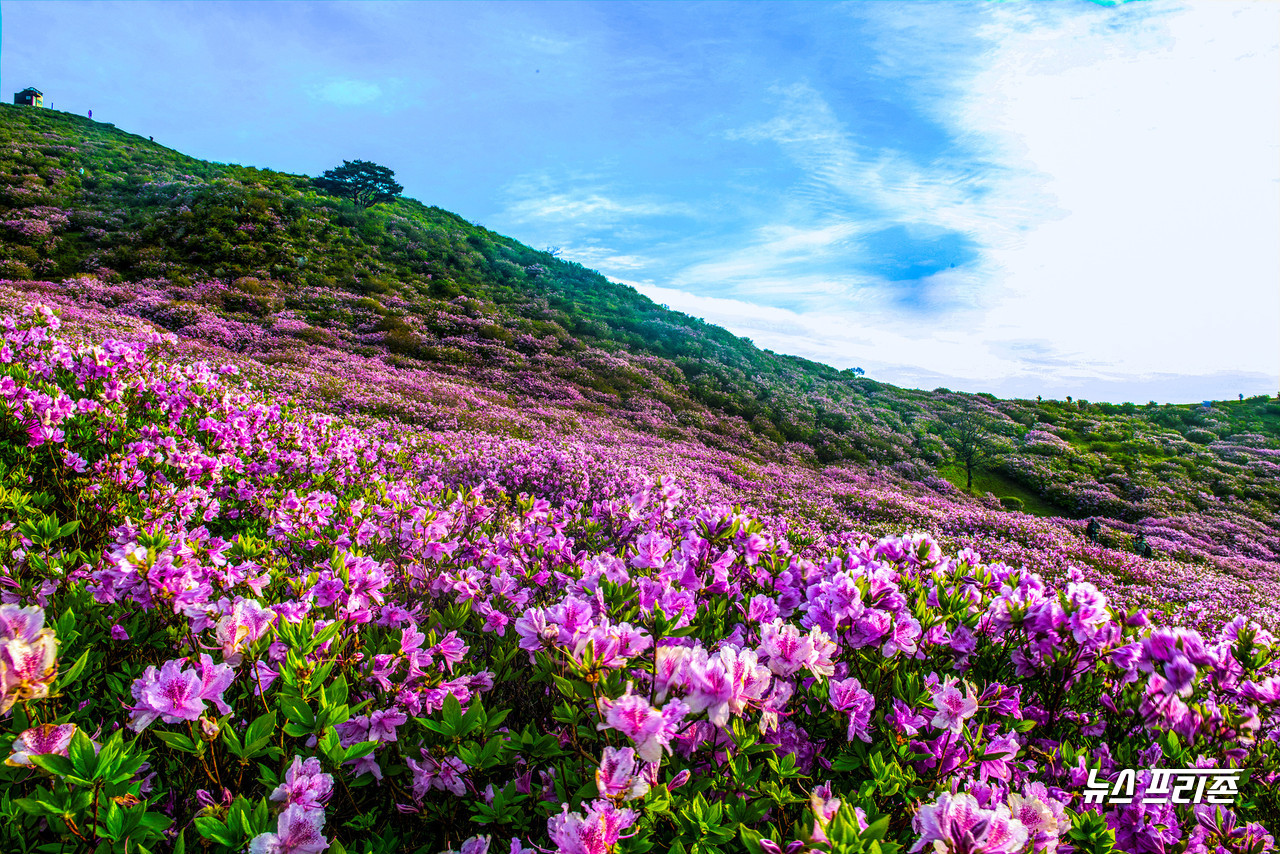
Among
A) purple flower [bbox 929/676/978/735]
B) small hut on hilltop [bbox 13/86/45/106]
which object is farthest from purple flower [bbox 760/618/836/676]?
small hut on hilltop [bbox 13/86/45/106]

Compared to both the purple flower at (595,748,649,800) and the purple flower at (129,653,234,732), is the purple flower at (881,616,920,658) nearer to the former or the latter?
the purple flower at (595,748,649,800)

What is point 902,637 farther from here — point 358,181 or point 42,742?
point 358,181

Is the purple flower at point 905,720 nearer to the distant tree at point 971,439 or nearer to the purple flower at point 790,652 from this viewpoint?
the purple flower at point 790,652

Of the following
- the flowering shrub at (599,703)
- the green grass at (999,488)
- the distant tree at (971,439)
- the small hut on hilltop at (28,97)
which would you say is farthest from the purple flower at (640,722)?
the small hut on hilltop at (28,97)

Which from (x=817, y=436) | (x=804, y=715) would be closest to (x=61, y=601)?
(x=804, y=715)

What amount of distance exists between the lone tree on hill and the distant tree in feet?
160

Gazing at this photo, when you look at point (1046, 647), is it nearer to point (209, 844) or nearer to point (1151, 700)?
point (1151, 700)

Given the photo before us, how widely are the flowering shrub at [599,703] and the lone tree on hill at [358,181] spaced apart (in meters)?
53.1

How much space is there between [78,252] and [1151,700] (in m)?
38.5

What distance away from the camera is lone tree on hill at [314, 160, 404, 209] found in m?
47.2

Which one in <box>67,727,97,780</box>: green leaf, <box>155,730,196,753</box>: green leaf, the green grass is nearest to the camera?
<box>67,727,97,780</box>: green leaf

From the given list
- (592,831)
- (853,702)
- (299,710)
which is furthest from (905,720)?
(299,710)

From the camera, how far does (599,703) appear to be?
1498 mm

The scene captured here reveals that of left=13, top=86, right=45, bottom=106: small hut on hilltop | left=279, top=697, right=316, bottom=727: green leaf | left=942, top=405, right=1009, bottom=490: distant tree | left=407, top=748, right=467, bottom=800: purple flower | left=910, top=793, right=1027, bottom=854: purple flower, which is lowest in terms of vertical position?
left=407, top=748, right=467, bottom=800: purple flower
